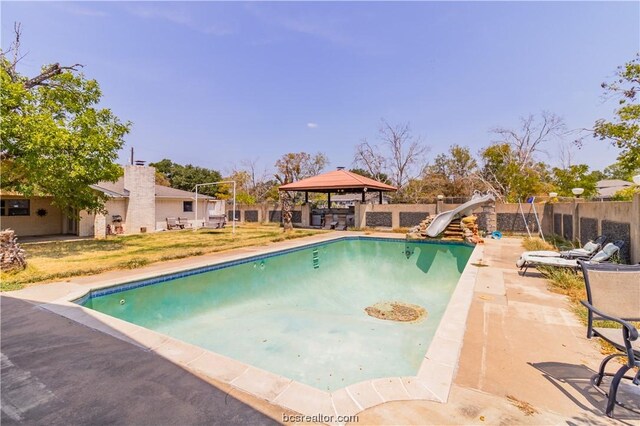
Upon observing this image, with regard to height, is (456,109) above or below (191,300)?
above

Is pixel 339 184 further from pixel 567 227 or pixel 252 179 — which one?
pixel 252 179

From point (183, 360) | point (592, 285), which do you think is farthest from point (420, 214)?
point (183, 360)

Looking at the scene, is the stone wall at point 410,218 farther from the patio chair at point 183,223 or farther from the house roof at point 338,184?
the patio chair at point 183,223

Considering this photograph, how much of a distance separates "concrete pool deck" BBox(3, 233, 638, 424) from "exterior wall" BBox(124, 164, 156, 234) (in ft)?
41.8

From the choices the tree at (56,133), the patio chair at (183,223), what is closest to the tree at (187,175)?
the patio chair at (183,223)

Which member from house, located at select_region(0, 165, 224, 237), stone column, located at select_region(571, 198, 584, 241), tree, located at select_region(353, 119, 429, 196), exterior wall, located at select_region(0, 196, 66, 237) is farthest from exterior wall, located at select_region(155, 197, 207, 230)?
stone column, located at select_region(571, 198, 584, 241)

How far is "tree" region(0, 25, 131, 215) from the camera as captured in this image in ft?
28.9

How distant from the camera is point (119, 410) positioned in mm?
2369

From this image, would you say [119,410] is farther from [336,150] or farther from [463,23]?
[336,150]

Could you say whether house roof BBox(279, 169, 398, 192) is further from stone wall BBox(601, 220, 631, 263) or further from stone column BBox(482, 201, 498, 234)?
stone wall BBox(601, 220, 631, 263)

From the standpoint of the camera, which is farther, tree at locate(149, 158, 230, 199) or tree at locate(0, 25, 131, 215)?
tree at locate(149, 158, 230, 199)

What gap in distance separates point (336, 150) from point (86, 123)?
27.8m

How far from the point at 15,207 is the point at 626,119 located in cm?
2870

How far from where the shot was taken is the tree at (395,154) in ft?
96.8
